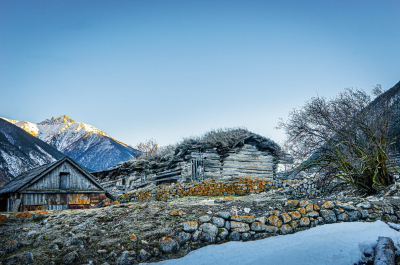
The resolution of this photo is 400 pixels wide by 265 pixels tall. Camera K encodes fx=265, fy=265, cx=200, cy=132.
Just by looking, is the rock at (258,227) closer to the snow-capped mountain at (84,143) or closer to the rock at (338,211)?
the rock at (338,211)

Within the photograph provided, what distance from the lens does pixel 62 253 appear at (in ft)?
14.7

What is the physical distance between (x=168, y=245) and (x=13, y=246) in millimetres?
2697

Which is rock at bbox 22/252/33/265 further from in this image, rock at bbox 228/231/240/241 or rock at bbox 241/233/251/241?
rock at bbox 241/233/251/241

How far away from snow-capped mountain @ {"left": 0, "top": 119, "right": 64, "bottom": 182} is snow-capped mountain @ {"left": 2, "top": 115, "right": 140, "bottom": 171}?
12.3m

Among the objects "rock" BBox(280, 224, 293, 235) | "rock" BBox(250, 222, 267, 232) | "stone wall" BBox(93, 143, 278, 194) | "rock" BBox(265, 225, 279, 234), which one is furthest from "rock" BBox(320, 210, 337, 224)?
"stone wall" BBox(93, 143, 278, 194)

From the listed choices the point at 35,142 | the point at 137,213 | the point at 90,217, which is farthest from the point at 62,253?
the point at 35,142

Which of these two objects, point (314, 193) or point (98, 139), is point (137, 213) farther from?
point (98, 139)

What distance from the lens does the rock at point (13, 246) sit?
15.1ft

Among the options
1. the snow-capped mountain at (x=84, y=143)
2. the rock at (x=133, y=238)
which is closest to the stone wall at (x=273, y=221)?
the rock at (x=133, y=238)

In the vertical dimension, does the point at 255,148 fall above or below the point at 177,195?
above

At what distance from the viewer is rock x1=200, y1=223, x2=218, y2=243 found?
5180 mm

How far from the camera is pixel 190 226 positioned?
526cm

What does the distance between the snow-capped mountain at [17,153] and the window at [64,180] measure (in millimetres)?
24615

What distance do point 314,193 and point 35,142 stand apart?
60.4 meters
